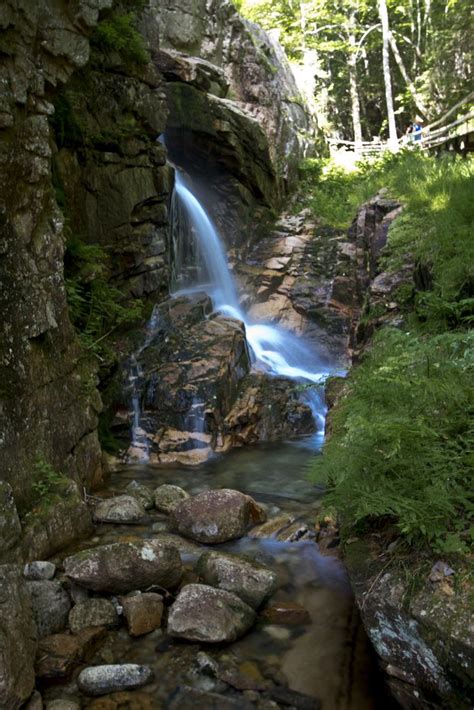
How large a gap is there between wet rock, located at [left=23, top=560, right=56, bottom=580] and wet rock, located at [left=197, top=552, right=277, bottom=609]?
124 cm

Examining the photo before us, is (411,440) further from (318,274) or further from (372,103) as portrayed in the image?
(372,103)

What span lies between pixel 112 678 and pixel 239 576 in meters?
1.28

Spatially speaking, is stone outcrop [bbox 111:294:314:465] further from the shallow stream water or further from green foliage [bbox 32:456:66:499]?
green foliage [bbox 32:456:66:499]

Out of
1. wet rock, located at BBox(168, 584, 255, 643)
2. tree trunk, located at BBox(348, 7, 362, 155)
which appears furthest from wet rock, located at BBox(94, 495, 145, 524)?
tree trunk, located at BBox(348, 7, 362, 155)

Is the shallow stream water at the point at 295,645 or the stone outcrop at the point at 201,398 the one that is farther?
the stone outcrop at the point at 201,398

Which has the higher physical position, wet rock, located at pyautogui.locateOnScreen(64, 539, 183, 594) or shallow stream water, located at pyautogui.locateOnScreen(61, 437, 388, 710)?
wet rock, located at pyautogui.locateOnScreen(64, 539, 183, 594)

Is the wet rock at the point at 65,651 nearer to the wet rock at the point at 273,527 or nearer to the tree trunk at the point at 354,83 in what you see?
the wet rock at the point at 273,527

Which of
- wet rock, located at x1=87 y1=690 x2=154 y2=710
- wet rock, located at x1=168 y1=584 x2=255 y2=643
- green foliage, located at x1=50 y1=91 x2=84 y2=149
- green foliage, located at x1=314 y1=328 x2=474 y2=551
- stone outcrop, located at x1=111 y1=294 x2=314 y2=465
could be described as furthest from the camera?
stone outcrop, located at x1=111 y1=294 x2=314 y2=465

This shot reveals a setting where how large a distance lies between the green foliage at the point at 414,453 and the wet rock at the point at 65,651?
80.4 inches

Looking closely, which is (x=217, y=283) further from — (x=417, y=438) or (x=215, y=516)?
(x=417, y=438)

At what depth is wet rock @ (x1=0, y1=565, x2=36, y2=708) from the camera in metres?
3.08

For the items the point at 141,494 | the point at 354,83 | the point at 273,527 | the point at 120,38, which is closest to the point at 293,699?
the point at 273,527

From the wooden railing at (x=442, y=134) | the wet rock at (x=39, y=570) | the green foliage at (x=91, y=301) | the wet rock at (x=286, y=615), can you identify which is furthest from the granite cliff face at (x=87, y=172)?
the wooden railing at (x=442, y=134)

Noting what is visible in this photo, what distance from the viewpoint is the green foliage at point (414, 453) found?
9.41 ft
